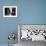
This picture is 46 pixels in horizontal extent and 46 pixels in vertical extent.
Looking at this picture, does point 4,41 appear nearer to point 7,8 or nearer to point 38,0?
point 7,8

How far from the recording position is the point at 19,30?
390 cm

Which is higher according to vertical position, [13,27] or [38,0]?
[38,0]

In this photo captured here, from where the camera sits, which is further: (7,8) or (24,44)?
(7,8)

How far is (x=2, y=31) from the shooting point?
3.96m

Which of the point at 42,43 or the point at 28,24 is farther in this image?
the point at 28,24

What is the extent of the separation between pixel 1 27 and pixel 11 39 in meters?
0.47

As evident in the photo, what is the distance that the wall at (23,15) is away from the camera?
393cm

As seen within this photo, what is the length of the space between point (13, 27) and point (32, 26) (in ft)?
1.81

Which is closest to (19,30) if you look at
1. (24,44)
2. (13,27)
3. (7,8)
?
(13,27)

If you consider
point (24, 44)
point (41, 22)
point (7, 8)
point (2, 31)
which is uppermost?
point (7, 8)

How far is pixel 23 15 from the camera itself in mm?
3947

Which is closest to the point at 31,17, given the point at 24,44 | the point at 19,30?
the point at 19,30

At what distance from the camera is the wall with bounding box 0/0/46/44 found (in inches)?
155

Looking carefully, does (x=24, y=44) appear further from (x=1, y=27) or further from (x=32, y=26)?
(x=1, y=27)
